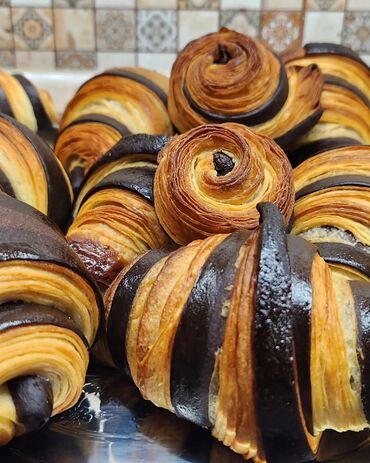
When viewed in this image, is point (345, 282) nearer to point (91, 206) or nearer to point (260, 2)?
point (91, 206)

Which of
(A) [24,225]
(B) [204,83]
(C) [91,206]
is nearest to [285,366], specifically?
(A) [24,225]

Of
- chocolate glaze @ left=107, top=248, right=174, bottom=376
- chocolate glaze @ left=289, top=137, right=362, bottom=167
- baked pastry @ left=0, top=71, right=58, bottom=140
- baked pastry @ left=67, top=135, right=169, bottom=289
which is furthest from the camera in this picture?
baked pastry @ left=0, top=71, right=58, bottom=140

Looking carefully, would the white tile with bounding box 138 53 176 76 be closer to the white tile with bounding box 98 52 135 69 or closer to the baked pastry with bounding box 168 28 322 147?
the white tile with bounding box 98 52 135 69

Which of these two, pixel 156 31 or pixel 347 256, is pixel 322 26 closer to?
pixel 156 31

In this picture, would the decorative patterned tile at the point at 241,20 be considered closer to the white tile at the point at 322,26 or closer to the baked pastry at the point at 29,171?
the white tile at the point at 322,26

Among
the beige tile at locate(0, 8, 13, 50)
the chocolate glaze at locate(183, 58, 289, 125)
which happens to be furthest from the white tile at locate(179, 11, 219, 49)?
the chocolate glaze at locate(183, 58, 289, 125)
